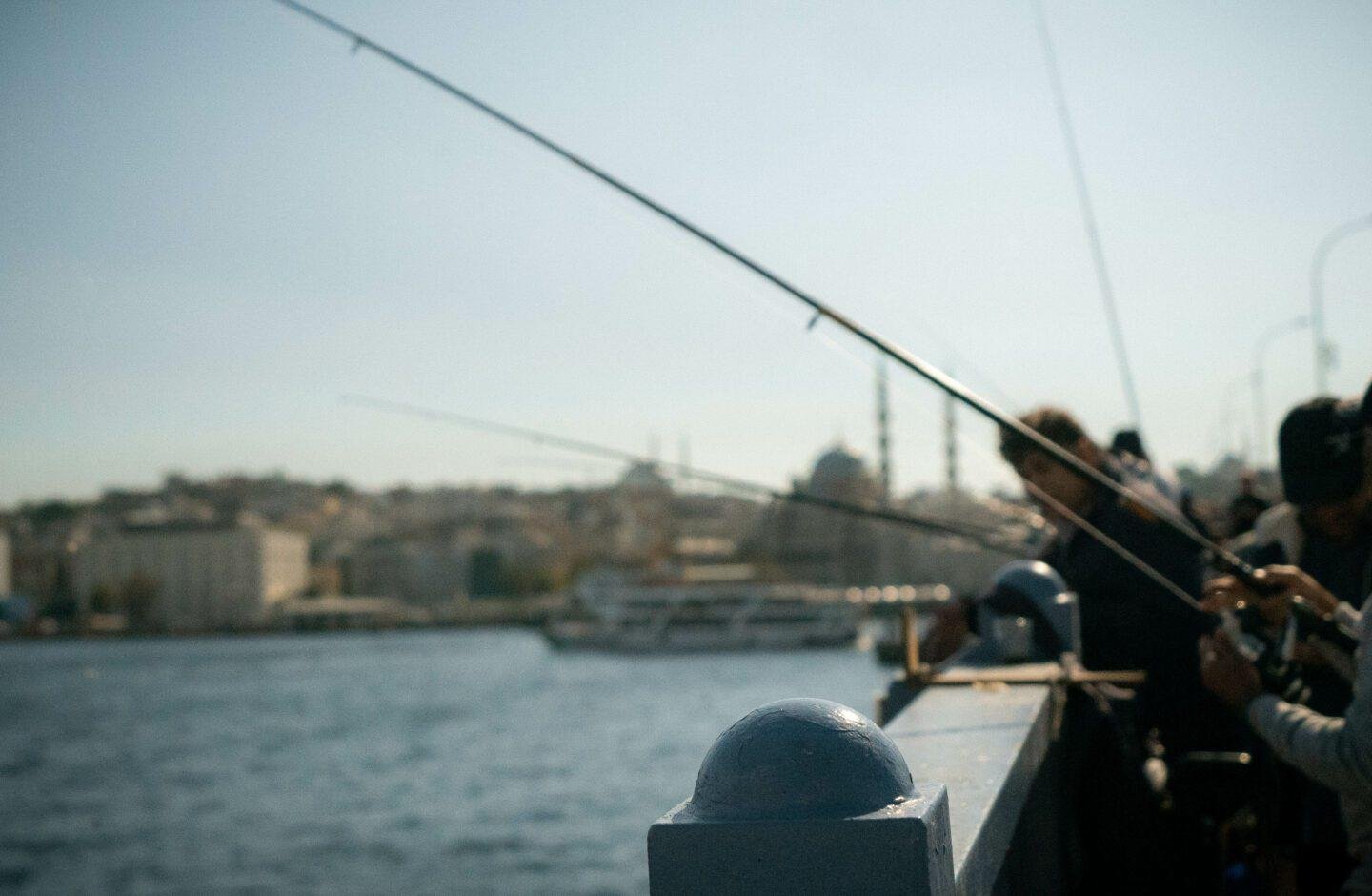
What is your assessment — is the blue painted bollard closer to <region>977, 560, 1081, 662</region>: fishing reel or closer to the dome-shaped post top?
the dome-shaped post top

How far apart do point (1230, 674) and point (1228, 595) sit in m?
0.21

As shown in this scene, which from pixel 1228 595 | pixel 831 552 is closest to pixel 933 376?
pixel 1228 595

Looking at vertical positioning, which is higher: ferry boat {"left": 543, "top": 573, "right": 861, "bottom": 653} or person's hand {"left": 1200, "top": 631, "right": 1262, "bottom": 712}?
person's hand {"left": 1200, "top": 631, "right": 1262, "bottom": 712}

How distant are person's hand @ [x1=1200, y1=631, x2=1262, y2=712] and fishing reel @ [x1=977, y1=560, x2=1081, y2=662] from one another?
50.9 inches

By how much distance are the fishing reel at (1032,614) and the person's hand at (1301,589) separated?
4.20 ft

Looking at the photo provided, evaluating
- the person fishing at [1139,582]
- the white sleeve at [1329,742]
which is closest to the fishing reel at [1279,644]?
the white sleeve at [1329,742]

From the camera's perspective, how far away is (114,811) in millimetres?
24141

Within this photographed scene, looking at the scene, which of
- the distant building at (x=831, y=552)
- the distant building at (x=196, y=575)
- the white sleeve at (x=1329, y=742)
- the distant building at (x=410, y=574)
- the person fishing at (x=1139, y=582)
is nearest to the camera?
the white sleeve at (x=1329, y=742)

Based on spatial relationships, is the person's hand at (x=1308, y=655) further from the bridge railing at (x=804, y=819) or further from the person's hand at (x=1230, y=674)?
the bridge railing at (x=804, y=819)

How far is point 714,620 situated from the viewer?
Result: 271 feet

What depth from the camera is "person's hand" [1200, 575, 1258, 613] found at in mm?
2838

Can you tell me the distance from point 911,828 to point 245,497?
16154cm

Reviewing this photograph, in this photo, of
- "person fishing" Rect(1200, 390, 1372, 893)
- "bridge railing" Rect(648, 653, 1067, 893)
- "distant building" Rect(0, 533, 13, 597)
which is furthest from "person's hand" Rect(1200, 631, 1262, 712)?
"distant building" Rect(0, 533, 13, 597)

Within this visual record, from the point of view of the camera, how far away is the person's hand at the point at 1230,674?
2.68m
